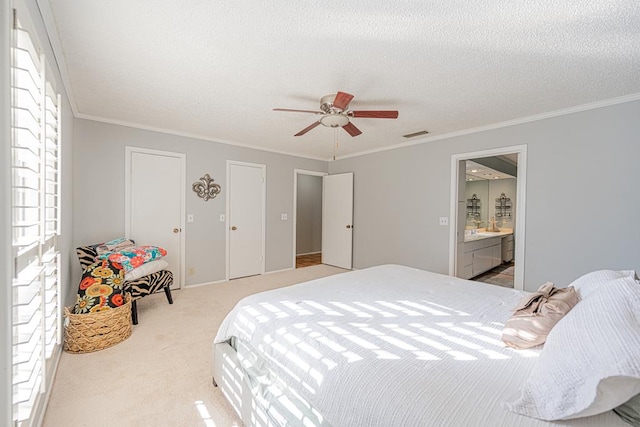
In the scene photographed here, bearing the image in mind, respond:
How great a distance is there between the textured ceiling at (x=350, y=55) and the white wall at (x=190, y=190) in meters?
0.48

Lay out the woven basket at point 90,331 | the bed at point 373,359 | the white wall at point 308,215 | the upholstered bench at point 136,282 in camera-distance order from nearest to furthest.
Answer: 1. the bed at point 373,359
2. the woven basket at point 90,331
3. the upholstered bench at point 136,282
4. the white wall at point 308,215

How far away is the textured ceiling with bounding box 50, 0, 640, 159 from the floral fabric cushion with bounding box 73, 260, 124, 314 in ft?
5.62

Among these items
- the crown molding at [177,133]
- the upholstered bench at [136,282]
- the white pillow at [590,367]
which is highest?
the crown molding at [177,133]

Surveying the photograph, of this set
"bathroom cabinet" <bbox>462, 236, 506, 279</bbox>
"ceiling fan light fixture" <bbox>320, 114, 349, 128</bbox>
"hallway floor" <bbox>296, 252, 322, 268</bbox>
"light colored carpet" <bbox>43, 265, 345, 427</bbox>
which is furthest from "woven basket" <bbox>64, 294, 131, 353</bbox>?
"bathroom cabinet" <bbox>462, 236, 506, 279</bbox>

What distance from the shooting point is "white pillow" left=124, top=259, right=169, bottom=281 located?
9.57ft

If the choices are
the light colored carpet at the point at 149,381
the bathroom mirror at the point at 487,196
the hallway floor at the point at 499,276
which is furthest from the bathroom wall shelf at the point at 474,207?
the light colored carpet at the point at 149,381

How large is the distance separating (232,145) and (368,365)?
165 inches

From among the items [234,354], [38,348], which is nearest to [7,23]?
[38,348]

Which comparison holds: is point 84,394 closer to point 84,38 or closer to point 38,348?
point 38,348

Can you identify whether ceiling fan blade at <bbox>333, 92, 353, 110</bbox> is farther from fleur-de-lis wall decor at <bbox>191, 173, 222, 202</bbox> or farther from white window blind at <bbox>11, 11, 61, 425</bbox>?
fleur-de-lis wall decor at <bbox>191, 173, 222, 202</bbox>

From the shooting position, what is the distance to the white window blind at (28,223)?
1.11 meters

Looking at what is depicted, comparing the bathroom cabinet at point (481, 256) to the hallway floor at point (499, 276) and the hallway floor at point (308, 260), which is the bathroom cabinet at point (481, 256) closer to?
the hallway floor at point (499, 276)

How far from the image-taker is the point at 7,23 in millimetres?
996

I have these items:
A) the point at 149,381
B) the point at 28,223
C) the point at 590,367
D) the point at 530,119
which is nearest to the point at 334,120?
the point at 28,223
